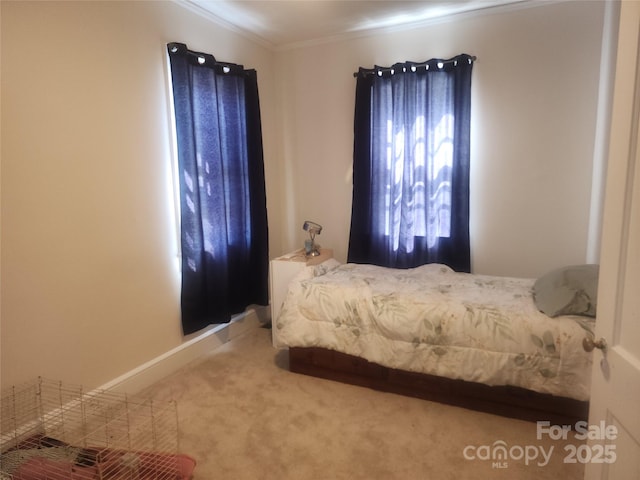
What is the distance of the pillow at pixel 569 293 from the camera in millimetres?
2158

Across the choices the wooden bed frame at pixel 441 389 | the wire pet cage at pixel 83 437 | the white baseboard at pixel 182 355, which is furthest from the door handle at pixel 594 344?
the white baseboard at pixel 182 355

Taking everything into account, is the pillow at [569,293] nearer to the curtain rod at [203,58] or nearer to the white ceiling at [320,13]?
the white ceiling at [320,13]

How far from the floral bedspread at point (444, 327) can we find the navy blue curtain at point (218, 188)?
2.16 ft

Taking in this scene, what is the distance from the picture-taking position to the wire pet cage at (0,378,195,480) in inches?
66.7

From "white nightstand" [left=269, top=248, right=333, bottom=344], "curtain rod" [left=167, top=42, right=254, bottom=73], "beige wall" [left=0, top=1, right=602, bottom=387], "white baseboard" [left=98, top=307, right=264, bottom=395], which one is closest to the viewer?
"beige wall" [left=0, top=1, right=602, bottom=387]

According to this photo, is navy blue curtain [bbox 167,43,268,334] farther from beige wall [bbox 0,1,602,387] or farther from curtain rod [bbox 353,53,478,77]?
curtain rod [bbox 353,53,478,77]

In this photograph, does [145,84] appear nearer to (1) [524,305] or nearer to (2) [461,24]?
(2) [461,24]

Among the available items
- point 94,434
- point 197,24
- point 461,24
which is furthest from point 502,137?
point 94,434

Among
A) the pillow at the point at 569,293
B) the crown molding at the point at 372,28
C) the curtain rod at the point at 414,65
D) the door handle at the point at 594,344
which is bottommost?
the pillow at the point at 569,293

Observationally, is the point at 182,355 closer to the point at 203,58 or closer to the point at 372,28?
the point at 203,58

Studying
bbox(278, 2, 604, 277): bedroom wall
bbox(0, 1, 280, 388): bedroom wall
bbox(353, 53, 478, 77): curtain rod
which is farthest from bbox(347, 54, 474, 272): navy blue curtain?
bbox(0, 1, 280, 388): bedroom wall

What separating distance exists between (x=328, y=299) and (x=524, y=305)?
1141 mm

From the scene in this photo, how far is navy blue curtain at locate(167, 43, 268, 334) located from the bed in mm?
657

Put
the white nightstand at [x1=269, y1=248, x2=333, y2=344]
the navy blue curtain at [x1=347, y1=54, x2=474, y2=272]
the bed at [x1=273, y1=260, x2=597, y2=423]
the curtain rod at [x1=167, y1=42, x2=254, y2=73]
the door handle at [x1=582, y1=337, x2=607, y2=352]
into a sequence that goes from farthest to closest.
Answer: the navy blue curtain at [x1=347, y1=54, x2=474, y2=272], the white nightstand at [x1=269, y1=248, x2=333, y2=344], the curtain rod at [x1=167, y1=42, x2=254, y2=73], the bed at [x1=273, y1=260, x2=597, y2=423], the door handle at [x1=582, y1=337, x2=607, y2=352]
